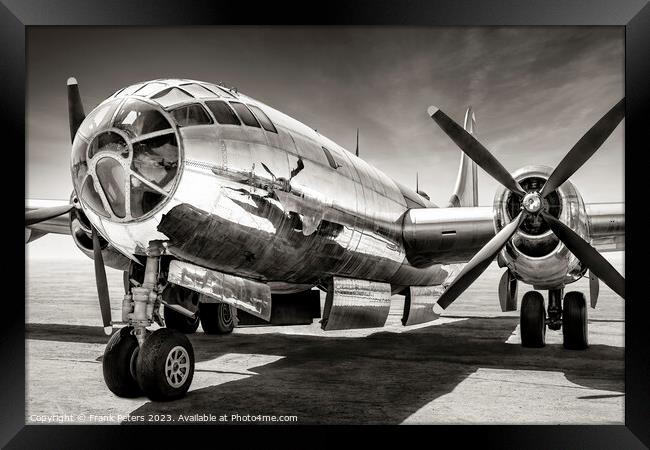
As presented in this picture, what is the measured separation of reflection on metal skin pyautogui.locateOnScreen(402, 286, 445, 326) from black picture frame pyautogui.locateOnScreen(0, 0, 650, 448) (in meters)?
4.06

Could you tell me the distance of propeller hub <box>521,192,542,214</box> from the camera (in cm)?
684

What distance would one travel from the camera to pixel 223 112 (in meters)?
5.70

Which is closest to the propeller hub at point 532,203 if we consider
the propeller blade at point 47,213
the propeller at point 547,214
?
the propeller at point 547,214

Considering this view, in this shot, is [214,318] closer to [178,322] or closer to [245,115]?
[178,322]

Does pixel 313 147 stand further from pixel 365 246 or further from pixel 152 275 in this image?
pixel 152 275

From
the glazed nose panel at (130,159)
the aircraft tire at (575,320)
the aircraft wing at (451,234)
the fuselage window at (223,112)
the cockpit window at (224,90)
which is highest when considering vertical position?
the cockpit window at (224,90)

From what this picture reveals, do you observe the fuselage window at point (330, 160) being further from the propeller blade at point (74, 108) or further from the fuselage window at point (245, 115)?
the propeller blade at point (74, 108)

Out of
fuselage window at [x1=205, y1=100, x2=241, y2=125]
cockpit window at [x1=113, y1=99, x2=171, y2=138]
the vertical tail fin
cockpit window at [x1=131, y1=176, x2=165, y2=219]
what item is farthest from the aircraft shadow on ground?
the vertical tail fin

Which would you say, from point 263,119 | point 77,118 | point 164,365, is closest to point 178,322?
point 77,118

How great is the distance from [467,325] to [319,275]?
7.54m

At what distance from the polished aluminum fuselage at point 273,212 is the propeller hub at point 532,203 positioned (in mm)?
2201

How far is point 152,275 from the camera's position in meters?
5.63

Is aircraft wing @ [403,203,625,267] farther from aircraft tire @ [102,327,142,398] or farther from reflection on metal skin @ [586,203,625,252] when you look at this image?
aircraft tire @ [102,327,142,398]
